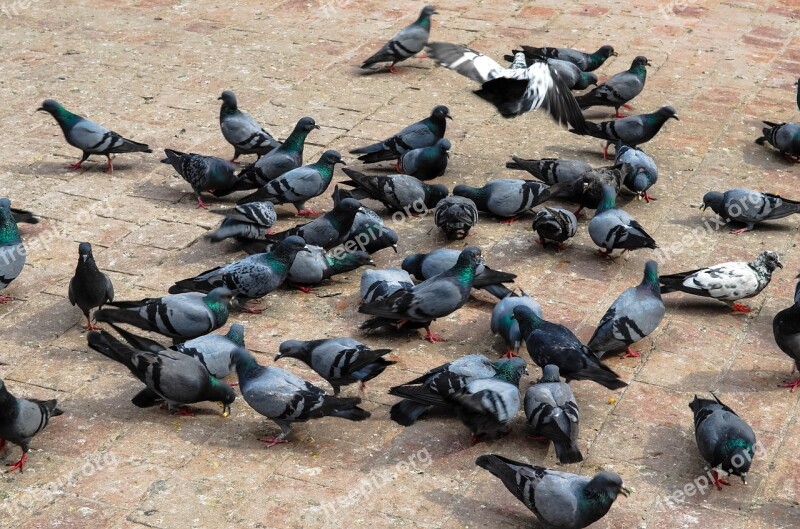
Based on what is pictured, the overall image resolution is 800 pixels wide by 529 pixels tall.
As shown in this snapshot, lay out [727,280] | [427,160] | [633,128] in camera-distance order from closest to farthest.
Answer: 1. [727,280]
2. [427,160]
3. [633,128]

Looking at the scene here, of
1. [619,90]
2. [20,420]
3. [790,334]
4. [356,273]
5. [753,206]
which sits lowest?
[356,273]

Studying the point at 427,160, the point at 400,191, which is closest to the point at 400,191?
the point at 400,191

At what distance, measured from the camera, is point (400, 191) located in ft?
29.5

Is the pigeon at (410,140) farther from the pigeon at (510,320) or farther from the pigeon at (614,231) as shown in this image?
the pigeon at (510,320)

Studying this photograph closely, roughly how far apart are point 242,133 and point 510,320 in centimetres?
360

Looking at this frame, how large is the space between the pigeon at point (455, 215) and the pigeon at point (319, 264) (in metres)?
0.66

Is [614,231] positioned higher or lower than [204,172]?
lower

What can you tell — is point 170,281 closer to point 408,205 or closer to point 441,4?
point 408,205

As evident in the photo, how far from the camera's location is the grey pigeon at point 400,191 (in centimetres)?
899

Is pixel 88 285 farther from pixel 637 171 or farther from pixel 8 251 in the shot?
pixel 637 171

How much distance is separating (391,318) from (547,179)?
8.32 feet

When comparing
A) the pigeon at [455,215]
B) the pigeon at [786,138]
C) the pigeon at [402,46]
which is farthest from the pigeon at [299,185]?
the pigeon at [786,138]

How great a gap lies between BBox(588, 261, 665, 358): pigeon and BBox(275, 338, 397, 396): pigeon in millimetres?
1362

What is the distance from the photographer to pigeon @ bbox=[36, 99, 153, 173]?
9.69 meters
